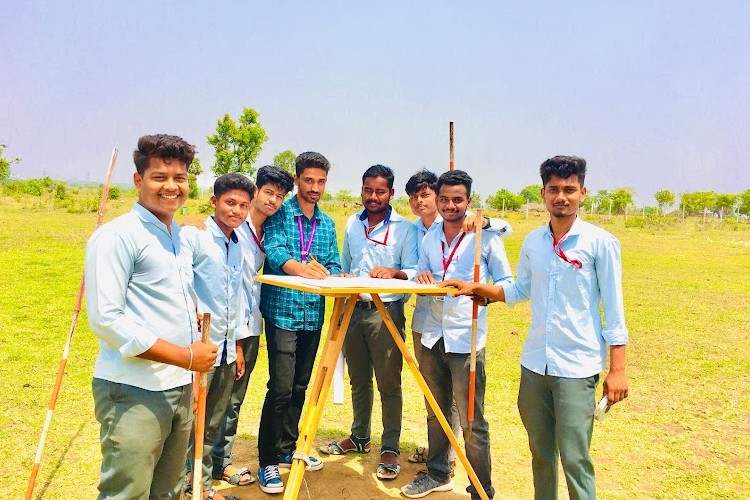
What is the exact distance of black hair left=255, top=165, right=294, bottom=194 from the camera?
4.05 m

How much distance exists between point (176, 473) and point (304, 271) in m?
1.46

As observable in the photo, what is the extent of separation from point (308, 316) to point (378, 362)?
2.56ft

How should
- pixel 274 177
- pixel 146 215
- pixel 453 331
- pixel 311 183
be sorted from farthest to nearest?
pixel 311 183
pixel 274 177
pixel 453 331
pixel 146 215

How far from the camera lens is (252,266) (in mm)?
4074

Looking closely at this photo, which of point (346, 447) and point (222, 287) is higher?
point (222, 287)

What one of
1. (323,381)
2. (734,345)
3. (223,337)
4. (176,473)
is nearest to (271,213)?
(223,337)

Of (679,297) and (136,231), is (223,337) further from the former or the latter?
(679,297)

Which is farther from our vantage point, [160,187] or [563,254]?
[563,254]

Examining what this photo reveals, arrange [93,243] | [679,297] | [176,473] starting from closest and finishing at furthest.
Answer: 1. [93,243]
2. [176,473]
3. [679,297]

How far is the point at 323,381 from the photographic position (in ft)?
11.1

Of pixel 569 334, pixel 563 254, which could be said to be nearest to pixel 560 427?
pixel 569 334

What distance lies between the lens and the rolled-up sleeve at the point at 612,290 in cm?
303

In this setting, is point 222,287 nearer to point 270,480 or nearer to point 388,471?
point 270,480

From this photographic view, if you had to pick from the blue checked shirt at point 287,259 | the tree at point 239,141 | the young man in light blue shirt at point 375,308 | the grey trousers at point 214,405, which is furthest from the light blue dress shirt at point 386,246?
the tree at point 239,141
